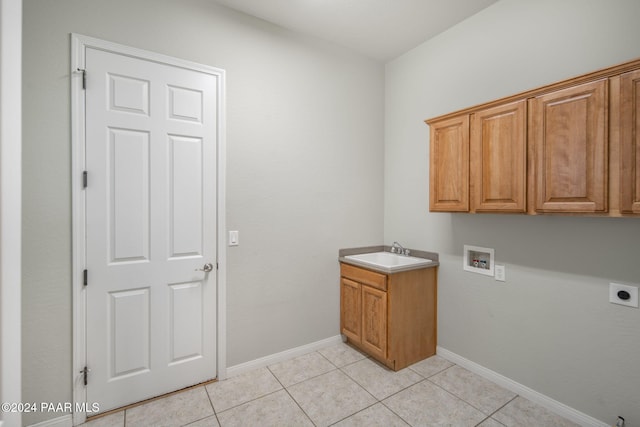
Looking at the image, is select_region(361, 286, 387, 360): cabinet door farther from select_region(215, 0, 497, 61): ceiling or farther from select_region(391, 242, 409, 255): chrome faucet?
select_region(215, 0, 497, 61): ceiling

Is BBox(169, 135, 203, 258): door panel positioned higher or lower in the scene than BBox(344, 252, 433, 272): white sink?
higher

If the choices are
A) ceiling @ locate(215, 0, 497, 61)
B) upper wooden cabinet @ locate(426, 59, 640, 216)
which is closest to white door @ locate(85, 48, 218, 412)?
ceiling @ locate(215, 0, 497, 61)

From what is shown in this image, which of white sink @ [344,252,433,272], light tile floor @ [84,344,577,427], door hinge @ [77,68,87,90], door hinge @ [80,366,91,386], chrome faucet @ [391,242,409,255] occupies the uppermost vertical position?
door hinge @ [77,68,87,90]

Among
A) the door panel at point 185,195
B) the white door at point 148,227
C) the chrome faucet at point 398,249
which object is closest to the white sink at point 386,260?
the chrome faucet at point 398,249

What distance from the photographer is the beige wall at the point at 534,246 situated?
5.90ft

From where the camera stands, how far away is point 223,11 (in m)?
2.40

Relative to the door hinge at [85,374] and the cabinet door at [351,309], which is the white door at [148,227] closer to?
the door hinge at [85,374]

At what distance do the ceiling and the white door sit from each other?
838 millimetres

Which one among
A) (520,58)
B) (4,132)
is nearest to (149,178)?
(4,132)

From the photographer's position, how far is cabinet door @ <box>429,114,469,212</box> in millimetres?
2316

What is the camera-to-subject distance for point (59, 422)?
187 cm

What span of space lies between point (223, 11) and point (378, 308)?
2.80m

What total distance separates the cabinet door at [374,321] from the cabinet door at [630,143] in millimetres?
1637

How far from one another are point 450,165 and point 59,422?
10.7ft
